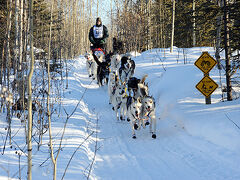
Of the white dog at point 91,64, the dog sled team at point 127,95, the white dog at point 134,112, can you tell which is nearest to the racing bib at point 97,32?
the dog sled team at point 127,95

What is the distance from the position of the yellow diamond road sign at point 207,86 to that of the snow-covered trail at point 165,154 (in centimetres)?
70

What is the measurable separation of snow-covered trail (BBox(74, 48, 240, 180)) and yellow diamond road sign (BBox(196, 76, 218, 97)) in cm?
70

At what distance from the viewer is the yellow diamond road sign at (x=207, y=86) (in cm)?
647

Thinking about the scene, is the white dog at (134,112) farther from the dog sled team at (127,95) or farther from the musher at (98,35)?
the musher at (98,35)

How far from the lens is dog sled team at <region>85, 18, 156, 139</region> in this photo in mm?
6327

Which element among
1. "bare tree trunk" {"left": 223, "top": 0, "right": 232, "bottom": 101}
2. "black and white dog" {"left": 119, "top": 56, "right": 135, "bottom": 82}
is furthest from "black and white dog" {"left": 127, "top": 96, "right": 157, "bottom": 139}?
"black and white dog" {"left": 119, "top": 56, "right": 135, "bottom": 82}

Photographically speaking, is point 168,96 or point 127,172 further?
point 168,96

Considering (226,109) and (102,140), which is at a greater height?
(226,109)

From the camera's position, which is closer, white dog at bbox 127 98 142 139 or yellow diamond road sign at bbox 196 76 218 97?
white dog at bbox 127 98 142 139

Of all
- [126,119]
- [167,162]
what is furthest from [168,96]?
[167,162]

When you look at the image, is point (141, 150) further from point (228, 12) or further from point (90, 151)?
point (228, 12)

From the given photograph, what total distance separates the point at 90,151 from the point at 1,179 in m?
2.28

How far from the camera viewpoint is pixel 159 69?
1278cm

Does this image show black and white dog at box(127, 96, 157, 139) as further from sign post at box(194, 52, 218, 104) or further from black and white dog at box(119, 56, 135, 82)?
black and white dog at box(119, 56, 135, 82)
